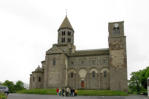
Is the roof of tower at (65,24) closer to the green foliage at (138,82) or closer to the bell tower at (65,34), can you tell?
the bell tower at (65,34)

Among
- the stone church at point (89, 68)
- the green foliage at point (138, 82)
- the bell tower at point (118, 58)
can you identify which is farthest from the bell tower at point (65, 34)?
the green foliage at point (138, 82)

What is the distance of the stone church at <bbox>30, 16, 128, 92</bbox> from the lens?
48.3 m

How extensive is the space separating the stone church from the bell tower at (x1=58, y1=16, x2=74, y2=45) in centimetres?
462

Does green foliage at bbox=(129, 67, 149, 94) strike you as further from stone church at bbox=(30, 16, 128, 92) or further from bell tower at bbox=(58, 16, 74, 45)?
bell tower at bbox=(58, 16, 74, 45)

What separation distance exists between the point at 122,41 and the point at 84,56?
12822mm

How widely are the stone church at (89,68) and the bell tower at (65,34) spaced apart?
182 inches

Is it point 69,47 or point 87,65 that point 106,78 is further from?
point 69,47

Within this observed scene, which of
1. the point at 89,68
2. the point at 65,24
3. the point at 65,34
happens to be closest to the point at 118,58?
the point at 89,68

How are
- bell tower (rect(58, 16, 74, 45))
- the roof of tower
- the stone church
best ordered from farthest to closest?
the roof of tower < bell tower (rect(58, 16, 74, 45)) < the stone church

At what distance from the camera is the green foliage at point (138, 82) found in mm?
61469

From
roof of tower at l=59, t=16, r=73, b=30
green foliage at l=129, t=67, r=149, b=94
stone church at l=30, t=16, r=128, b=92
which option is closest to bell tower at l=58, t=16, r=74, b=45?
roof of tower at l=59, t=16, r=73, b=30

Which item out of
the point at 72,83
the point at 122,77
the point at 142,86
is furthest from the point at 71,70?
the point at 142,86

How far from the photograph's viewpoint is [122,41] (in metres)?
49.8

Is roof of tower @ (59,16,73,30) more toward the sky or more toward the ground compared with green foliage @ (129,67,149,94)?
more toward the sky
